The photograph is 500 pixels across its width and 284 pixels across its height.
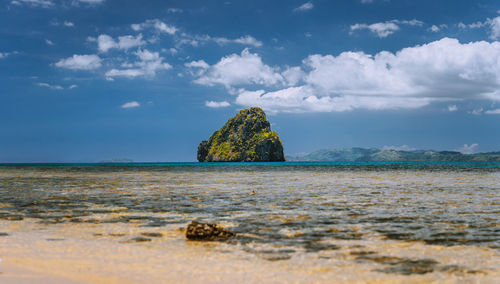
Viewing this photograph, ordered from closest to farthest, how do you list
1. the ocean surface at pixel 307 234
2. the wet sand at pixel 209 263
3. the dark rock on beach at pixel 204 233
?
1. the wet sand at pixel 209 263
2. the ocean surface at pixel 307 234
3. the dark rock on beach at pixel 204 233

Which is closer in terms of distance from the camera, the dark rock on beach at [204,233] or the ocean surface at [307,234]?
the ocean surface at [307,234]

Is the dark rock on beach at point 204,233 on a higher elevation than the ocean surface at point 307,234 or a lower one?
higher

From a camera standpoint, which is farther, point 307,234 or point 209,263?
point 307,234

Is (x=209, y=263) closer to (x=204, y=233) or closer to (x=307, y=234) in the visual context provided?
(x=204, y=233)

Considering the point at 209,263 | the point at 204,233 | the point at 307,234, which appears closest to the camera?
the point at 209,263

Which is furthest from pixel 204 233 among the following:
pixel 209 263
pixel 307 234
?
pixel 307 234

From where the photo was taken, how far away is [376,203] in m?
21.7

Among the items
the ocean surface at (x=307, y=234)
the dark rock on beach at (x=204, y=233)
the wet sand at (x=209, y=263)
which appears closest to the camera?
the wet sand at (x=209, y=263)

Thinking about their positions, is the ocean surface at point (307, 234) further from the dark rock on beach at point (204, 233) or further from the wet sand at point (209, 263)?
the dark rock on beach at point (204, 233)

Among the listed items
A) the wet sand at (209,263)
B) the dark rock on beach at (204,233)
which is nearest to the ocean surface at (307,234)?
the wet sand at (209,263)

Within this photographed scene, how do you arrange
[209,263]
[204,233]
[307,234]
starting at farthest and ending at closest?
[307,234]
[204,233]
[209,263]

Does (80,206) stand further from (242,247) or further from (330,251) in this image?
(330,251)

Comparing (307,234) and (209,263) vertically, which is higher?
(209,263)

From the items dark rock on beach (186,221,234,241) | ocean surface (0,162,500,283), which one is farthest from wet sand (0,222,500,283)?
dark rock on beach (186,221,234,241)
